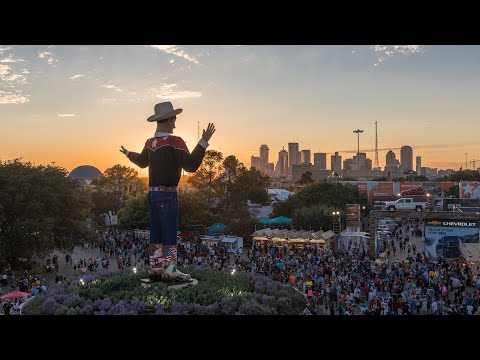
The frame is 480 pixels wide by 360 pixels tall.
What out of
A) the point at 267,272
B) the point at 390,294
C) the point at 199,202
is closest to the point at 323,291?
the point at 390,294

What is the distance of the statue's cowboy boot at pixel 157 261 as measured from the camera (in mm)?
10219

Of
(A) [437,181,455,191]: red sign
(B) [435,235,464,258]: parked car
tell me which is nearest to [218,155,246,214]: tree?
(B) [435,235,464,258]: parked car

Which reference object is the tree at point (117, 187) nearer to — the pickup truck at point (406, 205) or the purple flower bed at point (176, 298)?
the pickup truck at point (406, 205)

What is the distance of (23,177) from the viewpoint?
25.5 m

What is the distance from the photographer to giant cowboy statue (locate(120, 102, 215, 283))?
391 inches

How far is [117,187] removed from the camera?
6019 cm

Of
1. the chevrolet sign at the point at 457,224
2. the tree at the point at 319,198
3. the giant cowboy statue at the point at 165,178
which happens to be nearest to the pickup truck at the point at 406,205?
the chevrolet sign at the point at 457,224

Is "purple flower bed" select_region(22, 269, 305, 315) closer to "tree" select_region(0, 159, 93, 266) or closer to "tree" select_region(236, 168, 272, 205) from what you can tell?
"tree" select_region(0, 159, 93, 266)

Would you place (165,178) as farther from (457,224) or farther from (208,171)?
(208,171)
